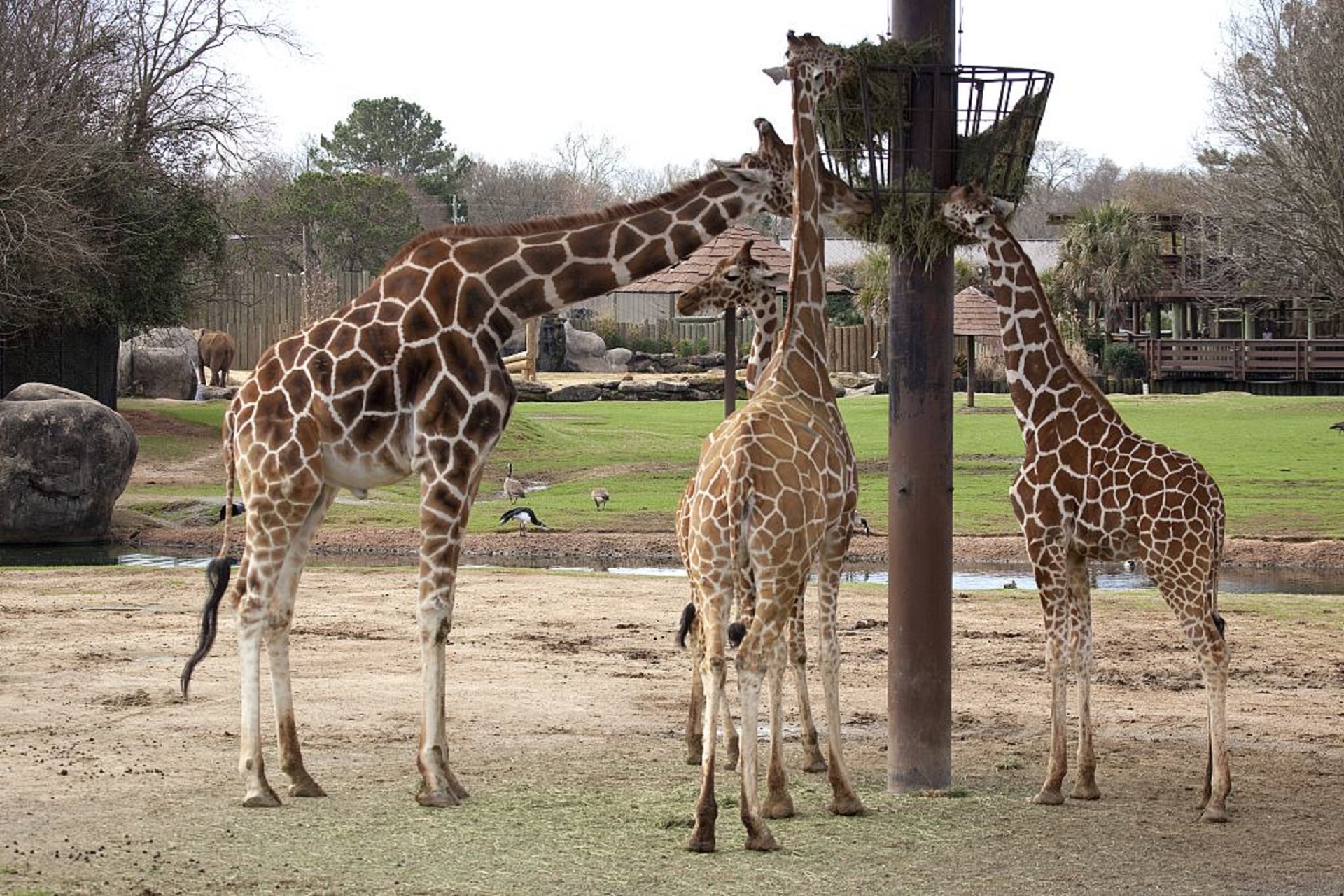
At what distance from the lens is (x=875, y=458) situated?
31.3m

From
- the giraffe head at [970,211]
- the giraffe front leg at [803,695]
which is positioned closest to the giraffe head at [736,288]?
the giraffe head at [970,211]

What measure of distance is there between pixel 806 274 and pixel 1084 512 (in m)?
1.81

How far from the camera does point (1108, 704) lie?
1128cm

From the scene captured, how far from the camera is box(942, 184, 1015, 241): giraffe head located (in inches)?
335

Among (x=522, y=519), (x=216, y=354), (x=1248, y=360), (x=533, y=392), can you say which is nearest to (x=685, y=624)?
(x=522, y=519)

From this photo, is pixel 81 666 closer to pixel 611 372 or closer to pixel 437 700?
pixel 437 700

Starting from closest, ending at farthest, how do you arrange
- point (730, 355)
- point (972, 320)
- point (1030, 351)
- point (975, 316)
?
point (1030, 351) → point (730, 355) → point (972, 320) → point (975, 316)

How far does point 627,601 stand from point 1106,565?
26.9 feet

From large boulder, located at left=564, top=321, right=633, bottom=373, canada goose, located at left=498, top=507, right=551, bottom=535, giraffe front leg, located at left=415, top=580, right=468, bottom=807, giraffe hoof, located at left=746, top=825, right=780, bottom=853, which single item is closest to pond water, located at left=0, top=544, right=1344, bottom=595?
canada goose, located at left=498, top=507, right=551, bottom=535

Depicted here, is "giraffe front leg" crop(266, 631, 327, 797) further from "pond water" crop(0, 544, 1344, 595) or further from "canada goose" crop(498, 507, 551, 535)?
"canada goose" crop(498, 507, 551, 535)

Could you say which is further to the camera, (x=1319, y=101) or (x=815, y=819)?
Result: (x=1319, y=101)

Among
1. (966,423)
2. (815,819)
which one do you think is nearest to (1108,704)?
(815,819)

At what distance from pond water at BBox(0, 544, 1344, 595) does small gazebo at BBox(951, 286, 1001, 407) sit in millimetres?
20170

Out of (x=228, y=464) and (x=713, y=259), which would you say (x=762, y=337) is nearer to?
(x=228, y=464)
